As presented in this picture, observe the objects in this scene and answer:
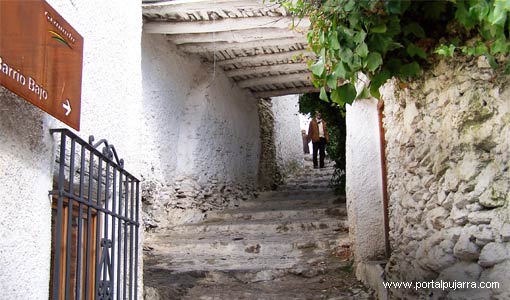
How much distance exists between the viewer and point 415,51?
11.2 feet

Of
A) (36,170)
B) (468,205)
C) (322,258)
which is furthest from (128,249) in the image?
(322,258)

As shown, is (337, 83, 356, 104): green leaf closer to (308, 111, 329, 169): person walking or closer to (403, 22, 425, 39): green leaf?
(403, 22, 425, 39): green leaf

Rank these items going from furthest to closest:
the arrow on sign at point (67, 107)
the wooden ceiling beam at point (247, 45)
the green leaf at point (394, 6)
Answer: the wooden ceiling beam at point (247, 45)
the green leaf at point (394, 6)
the arrow on sign at point (67, 107)

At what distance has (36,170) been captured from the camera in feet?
7.39

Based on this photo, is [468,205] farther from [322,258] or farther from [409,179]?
[322,258]

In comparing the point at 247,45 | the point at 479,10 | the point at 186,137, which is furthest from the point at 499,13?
the point at 186,137

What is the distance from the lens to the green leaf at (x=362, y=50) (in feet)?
10.7

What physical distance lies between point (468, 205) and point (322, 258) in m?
3.09

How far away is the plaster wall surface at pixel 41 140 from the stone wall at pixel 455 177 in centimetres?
192

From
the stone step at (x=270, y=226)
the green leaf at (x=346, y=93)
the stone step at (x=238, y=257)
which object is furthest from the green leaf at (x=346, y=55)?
the stone step at (x=270, y=226)

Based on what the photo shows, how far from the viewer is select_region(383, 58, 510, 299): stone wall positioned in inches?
115

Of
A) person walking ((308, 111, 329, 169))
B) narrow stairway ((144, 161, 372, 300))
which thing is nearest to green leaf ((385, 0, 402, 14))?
narrow stairway ((144, 161, 372, 300))

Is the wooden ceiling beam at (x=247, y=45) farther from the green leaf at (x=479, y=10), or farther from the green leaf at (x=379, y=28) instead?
the green leaf at (x=479, y=10)

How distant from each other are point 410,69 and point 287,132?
30.8 feet
